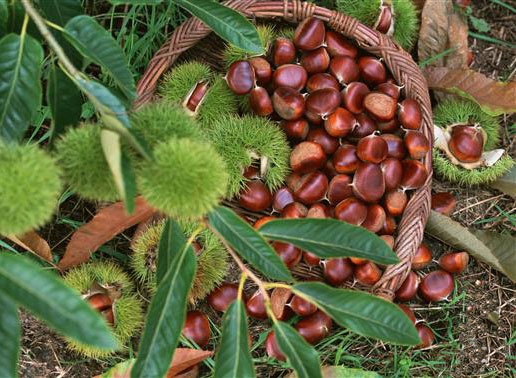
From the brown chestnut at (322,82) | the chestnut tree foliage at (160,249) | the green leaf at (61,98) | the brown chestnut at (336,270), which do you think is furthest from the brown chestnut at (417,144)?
the green leaf at (61,98)

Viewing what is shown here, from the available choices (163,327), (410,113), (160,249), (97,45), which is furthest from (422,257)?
(97,45)

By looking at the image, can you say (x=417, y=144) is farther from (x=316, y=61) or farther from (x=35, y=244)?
(x=35, y=244)

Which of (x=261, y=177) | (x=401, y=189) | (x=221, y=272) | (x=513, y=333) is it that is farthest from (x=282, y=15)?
(x=513, y=333)

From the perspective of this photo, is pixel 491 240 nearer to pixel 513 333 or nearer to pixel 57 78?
pixel 513 333

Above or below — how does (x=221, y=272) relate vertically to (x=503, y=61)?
below

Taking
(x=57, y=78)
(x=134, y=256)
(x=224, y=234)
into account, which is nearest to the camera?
(x=224, y=234)
